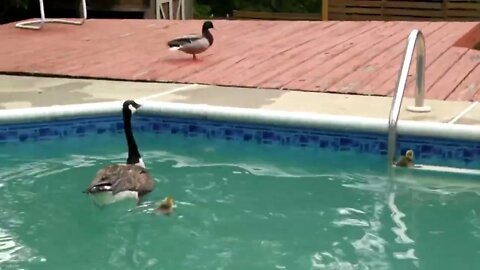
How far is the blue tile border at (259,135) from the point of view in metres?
5.09

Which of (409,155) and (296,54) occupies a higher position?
(296,54)

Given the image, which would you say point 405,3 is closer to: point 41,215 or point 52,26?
point 52,26

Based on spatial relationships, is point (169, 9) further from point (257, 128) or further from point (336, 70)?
point (257, 128)

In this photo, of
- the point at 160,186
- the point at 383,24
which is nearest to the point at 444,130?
the point at 160,186

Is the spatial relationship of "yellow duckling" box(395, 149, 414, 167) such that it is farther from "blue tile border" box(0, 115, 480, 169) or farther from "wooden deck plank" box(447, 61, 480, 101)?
"wooden deck plank" box(447, 61, 480, 101)

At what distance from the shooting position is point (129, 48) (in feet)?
26.8

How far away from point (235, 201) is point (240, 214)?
0.21 m

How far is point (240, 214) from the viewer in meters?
4.52

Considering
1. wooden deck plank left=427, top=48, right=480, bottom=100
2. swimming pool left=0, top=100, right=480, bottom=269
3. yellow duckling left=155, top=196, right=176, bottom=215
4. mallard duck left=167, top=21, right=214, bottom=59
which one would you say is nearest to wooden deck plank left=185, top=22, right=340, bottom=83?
mallard duck left=167, top=21, right=214, bottom=59

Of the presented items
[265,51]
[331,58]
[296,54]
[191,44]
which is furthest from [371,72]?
[191,44]

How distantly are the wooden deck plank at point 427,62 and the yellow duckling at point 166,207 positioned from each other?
2182 millimetres

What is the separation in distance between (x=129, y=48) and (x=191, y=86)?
192 centimetres

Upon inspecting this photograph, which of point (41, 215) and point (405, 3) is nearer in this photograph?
point (41, 215)

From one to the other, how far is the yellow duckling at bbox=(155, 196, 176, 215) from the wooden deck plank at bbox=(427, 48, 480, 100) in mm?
2305
